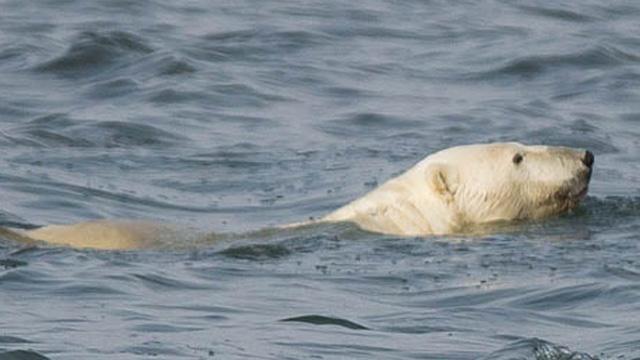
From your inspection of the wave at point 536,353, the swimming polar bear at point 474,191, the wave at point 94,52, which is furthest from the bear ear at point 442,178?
the wave at point 94,52

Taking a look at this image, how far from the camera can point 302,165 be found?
15.0 meters

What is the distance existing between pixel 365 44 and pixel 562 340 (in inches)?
486

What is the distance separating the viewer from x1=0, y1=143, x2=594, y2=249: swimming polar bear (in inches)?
466

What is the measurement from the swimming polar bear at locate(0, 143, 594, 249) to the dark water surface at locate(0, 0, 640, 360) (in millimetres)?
180

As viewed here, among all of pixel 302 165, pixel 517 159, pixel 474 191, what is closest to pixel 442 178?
pixel 474 191

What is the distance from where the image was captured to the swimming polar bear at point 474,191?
466 inches

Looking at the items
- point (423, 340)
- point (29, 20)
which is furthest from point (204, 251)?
point (29, 20)

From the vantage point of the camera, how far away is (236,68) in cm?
1952

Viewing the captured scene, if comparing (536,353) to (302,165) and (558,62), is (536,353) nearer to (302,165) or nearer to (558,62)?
(302,165)

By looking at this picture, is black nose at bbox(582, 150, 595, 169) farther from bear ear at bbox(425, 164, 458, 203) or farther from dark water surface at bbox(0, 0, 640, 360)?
bear ear at bbox(425, 164, 458, 203)

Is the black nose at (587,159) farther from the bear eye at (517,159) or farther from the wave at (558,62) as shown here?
the wave at (558,62)

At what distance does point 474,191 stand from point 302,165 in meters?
3.25

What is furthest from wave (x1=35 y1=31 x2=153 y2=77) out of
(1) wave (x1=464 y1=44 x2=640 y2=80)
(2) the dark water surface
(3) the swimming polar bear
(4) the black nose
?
(4) the black nose

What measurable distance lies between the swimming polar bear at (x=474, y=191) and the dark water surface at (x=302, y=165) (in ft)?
0.59
